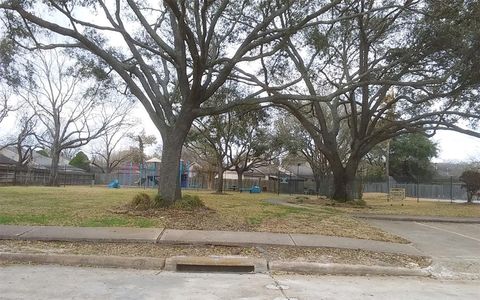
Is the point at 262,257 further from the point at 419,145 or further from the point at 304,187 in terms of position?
the point at 419,145

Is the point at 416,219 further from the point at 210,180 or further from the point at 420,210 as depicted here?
the point at 210,180

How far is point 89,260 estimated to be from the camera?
8617 mm

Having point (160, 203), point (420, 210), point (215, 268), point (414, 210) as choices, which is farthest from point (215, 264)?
point (420, 210)

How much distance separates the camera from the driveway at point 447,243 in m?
9.41

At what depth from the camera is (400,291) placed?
751 cm

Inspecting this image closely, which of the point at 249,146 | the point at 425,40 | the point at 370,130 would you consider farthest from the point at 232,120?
the point at 425,40

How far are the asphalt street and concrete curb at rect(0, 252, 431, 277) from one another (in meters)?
0.28

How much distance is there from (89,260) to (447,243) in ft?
29.4

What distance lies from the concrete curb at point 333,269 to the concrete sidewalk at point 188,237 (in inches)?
54.4

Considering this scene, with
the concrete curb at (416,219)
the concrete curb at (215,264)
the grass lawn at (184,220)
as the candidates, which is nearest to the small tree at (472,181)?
the concrete curb at (416,219)

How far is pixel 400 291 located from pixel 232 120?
32.7 m

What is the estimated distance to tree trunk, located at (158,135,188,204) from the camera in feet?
48.8

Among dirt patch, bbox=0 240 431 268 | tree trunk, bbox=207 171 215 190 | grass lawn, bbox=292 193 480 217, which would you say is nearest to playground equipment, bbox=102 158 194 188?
tree trunk, bbox=207 171 215 190

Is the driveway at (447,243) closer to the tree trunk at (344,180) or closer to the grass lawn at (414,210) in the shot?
the grass lawn at (414,210)
